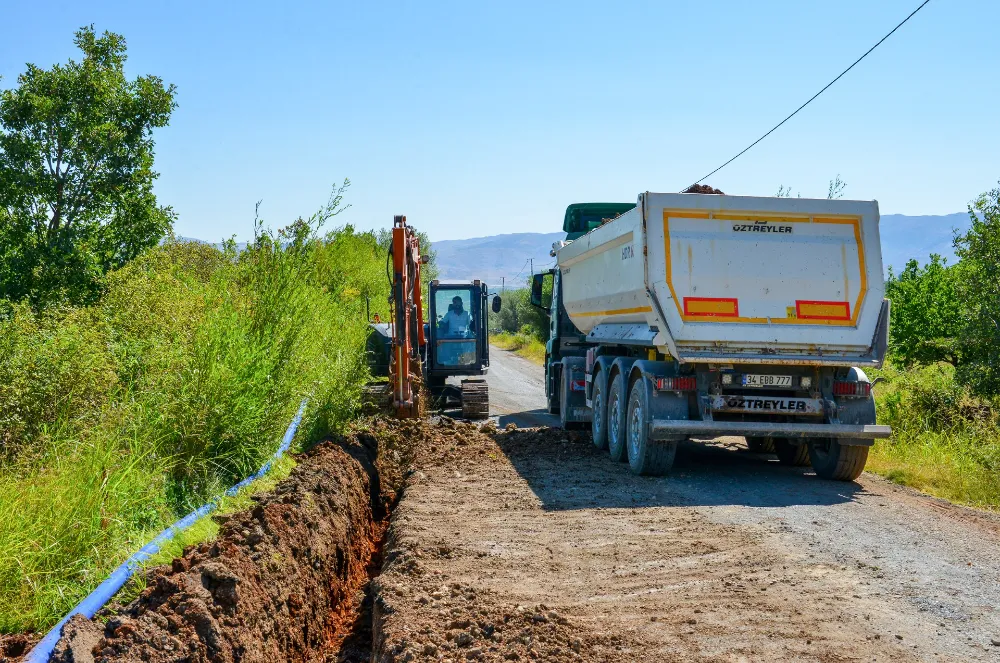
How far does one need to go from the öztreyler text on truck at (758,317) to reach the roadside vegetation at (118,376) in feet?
13.2

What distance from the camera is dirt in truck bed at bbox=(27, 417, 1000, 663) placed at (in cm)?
454

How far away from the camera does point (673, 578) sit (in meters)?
5.82

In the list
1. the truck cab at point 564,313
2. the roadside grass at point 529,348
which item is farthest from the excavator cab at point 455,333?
the roadside grass at point 529,348

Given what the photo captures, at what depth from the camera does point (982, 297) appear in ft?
42.6

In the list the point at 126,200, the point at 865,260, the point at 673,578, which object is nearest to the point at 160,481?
the point at 673,578

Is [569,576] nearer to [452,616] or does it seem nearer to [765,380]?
[452,616]

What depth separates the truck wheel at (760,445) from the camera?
1168 centimetres

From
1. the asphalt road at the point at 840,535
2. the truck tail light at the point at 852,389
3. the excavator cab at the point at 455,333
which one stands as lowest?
the asphalt road at the point at 840,535

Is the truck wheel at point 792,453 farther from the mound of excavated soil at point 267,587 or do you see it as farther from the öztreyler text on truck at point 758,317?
the mound of excavated soil at point 267,587

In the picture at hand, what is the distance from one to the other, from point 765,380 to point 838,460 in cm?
138

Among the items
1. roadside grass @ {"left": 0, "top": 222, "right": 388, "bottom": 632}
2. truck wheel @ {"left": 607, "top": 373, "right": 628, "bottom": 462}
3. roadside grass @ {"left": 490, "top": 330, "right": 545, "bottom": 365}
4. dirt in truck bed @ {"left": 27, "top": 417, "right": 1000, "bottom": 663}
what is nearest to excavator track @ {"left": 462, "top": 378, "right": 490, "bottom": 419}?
roadside grass @ {"left": 0, "top": 222, "right": 388, "bottom": 632}

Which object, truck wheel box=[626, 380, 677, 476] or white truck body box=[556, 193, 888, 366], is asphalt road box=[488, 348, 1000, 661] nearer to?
truck wheel box=[626, 380, 677, 476]

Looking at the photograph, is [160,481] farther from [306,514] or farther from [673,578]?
[673,578]

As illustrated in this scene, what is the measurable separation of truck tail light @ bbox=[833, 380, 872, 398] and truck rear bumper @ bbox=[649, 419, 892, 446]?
333 millimetres
